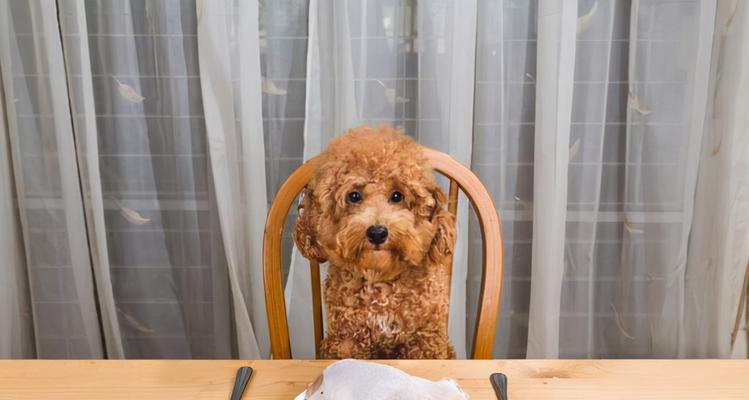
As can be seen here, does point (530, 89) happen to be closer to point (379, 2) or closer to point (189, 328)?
point (379, 2)

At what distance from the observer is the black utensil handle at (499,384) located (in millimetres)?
722

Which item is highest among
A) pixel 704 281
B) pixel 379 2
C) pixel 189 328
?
pixel 379 2

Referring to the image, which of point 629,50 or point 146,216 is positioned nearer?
point 629,50

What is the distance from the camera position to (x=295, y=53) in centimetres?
146

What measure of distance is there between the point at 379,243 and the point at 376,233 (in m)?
0.01

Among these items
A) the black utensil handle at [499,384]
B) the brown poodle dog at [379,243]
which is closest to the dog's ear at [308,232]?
the brown poodle dog at [379,243]

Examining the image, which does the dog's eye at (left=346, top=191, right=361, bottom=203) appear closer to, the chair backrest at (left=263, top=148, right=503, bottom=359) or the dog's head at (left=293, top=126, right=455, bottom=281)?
the dog's head at (left=293, top=126, right=455, bottom=281)

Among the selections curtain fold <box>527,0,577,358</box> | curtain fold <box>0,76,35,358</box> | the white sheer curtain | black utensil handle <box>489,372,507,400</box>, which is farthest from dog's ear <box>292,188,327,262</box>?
curtain fold <box>0,76,35,358</box>

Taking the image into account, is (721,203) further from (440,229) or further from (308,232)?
(308,232)

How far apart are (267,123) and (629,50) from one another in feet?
2.87

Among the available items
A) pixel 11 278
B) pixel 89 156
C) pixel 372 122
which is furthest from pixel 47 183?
pixel 372 122

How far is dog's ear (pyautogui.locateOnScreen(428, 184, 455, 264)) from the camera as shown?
753 mm

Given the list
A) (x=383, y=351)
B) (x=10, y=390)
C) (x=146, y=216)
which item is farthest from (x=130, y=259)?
(x=383, y=351)

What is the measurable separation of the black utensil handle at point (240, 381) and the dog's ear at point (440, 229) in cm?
27
